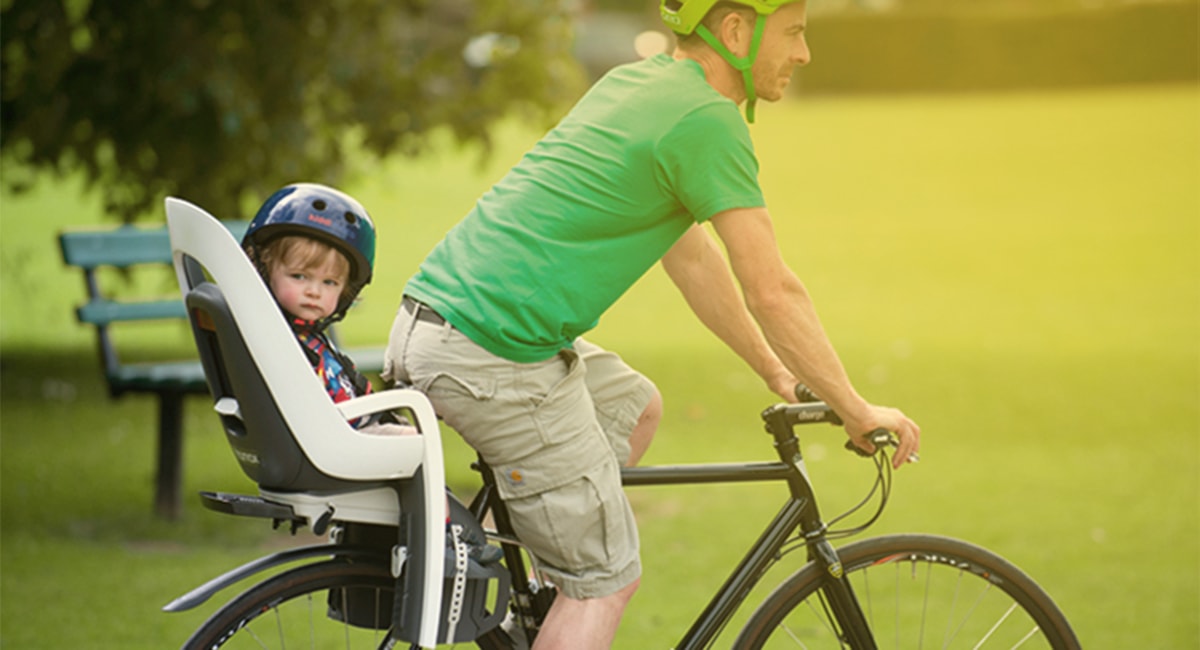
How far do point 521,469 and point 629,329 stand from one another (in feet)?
33.0

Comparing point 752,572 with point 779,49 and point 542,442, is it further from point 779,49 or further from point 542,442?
point 779,49

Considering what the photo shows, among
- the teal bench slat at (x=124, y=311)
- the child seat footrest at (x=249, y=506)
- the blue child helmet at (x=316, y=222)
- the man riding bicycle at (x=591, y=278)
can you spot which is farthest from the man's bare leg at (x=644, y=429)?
the teal bench slat at (x=124, y=311)

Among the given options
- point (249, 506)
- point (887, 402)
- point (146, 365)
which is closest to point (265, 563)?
point (249, 506)

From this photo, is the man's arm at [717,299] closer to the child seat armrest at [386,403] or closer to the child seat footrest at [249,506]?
the child seat armrest at [386,403]

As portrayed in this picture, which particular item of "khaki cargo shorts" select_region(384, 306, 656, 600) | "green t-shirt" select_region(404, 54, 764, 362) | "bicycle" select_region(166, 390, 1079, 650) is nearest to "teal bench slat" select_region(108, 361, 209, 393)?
"bicycle" select_region(166, 390, 1079, 650)

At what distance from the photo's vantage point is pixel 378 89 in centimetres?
972

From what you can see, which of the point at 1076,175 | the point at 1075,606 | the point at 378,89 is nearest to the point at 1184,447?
the point at 1075,606

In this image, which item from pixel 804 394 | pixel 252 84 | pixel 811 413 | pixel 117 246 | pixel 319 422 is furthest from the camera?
pixel 252 84

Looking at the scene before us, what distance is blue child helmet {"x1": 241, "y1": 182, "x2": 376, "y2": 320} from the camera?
3.37 m

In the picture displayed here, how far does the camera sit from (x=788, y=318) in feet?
11.0

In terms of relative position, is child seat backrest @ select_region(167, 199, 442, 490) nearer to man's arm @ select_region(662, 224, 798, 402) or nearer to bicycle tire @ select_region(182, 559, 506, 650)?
bicycle tire @ select_region(182, 559, 506, 650)

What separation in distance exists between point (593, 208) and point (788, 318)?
46cm

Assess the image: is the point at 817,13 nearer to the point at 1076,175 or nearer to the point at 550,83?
the point at 1076,175

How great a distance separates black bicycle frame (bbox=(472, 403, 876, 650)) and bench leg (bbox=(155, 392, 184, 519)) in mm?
3881
